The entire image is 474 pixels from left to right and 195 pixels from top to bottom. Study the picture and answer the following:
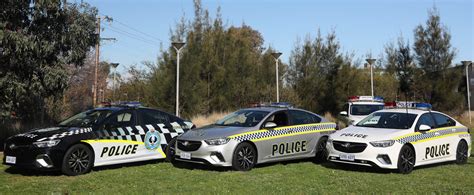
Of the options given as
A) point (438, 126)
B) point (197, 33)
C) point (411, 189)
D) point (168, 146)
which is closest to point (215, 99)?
point (197, 33)

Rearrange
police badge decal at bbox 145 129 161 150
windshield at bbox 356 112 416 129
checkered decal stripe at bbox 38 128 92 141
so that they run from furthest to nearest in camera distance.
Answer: police badge decal at bbox 145 129 161 150, windshield at bbox 356 112 416 129, checkered decal stripe at bbox 38 128 92 141

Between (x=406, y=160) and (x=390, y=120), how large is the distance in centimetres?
125

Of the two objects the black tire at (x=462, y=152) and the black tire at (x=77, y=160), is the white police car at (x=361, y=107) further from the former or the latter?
the black tire at (x=77, y=160)

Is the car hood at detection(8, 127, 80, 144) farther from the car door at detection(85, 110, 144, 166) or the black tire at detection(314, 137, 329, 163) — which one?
the black tire at detection(314, 137, 329, 163)

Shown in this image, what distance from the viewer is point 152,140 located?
34.8 feet

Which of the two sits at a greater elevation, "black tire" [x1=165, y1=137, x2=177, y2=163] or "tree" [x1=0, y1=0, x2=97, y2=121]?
"tree" [x1=0, y1=0, x2=97, y2=121]

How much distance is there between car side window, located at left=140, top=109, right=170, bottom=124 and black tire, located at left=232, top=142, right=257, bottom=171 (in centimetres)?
236

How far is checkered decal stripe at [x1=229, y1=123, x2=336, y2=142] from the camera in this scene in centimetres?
969

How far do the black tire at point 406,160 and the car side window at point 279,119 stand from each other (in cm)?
258

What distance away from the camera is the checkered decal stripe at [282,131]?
9.69 meters

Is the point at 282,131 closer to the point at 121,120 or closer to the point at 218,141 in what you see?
Answer: the point at 218,141

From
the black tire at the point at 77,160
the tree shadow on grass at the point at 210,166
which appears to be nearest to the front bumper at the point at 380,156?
the tree shadow on grass at the point at 210,166

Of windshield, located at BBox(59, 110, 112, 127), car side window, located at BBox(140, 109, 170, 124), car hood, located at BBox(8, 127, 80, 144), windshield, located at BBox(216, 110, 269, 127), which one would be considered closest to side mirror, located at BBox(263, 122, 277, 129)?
windshield, located at BBox(216, 110, 269, 127)

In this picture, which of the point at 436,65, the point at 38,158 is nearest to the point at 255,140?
the point at 38,158
